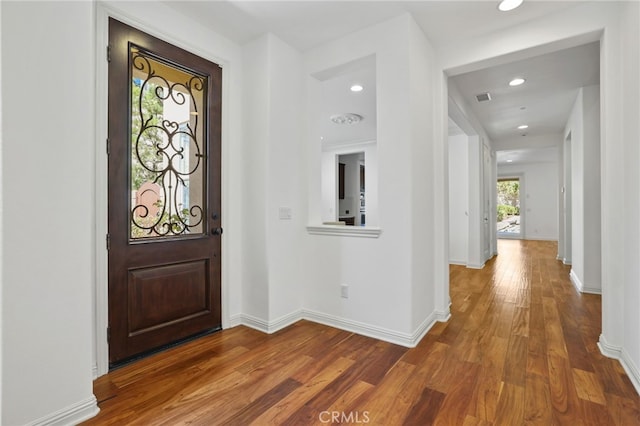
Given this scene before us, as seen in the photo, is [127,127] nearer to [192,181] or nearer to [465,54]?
[192,181]

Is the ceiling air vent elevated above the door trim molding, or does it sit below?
above

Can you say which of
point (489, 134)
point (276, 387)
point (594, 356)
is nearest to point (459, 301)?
point (594, 356)

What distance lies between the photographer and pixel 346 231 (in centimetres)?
274

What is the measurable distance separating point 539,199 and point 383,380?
36.3 ft

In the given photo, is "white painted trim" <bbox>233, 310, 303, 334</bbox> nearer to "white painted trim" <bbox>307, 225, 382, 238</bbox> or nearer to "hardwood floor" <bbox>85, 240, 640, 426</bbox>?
"hardwood floor" <bbox>85, 240, 640, 426</bbox>

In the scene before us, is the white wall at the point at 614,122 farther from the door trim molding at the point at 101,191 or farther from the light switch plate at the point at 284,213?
the door trim molding at the point at 101,191

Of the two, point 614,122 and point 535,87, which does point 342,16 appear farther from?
point 535,87

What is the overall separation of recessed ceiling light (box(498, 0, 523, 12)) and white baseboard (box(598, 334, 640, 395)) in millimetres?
2514

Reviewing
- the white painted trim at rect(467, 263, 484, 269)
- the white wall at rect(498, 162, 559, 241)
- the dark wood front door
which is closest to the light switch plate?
the dark wood front door

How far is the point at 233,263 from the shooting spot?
9.34 feet

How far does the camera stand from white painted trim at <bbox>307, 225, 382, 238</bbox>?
2598mm

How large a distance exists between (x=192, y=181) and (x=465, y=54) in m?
2.65

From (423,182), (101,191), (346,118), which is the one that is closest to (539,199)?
(346,118)

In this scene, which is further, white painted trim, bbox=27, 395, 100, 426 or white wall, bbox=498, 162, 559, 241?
white wall, bbox=498, 162, 559, 241
